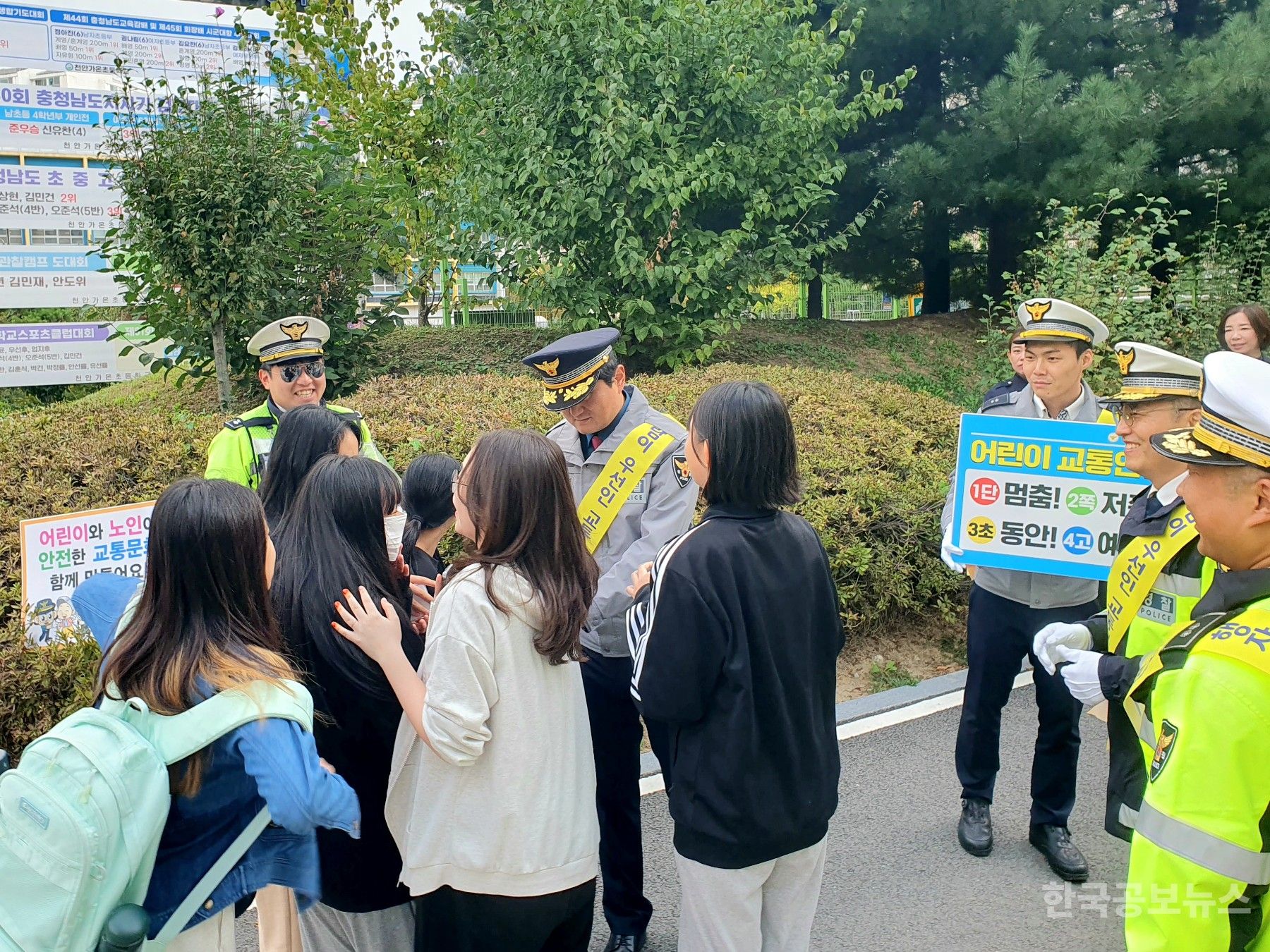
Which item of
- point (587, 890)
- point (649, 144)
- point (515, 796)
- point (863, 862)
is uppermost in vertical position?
point (649, 144)

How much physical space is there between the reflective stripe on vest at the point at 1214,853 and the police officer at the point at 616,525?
183 centimetres

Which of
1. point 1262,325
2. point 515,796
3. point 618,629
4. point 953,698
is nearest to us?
point 515,796

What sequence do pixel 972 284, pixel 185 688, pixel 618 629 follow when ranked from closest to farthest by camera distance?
pixel 185 688, pixel 618 629, pixel 972 284

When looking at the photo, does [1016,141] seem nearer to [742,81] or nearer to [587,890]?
[742,81]

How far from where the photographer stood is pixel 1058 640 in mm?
3254

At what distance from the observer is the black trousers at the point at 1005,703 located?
13.0 feet

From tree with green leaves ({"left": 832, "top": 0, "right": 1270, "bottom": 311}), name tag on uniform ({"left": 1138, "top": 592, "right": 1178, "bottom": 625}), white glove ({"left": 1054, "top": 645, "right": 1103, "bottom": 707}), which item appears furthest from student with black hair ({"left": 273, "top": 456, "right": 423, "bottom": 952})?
tree with green leaves ({"left": 832, "top": 0, "right": 1270, "bottom": 311})

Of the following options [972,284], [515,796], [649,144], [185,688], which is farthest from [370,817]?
[972,284]

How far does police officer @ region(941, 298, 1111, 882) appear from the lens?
3.98m

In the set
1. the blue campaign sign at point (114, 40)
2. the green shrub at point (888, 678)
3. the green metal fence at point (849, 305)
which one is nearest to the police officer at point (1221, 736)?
the green shrub at point (888, 678)

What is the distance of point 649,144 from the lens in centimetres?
935

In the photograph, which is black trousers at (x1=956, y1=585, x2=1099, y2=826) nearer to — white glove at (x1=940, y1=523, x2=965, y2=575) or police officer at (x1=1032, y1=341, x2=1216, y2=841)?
white glove at (x1=940, y1=523, x2=965, y2=575)

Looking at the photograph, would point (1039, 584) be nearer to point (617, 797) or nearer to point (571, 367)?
point (617, 797)

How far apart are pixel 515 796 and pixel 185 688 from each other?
76cm
